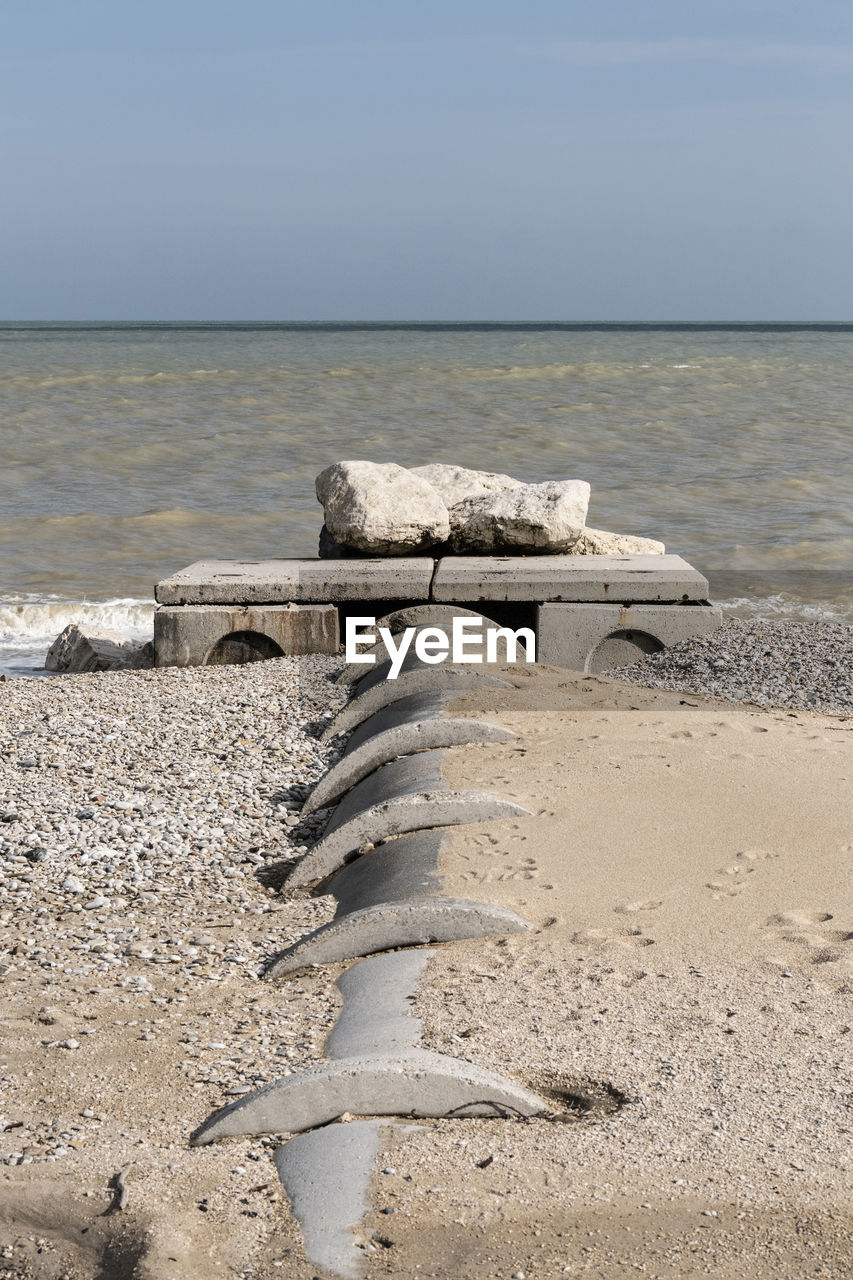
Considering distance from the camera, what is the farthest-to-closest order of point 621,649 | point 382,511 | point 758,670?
point 382,511 < point 621,649 < point 758,670

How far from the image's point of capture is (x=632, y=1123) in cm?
280

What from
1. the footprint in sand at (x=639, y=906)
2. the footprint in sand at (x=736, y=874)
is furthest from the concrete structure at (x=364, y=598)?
the footprint in sand at (x=639, y=906)

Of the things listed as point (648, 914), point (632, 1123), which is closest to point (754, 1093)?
point (632, 1123)

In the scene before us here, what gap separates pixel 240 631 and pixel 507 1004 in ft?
16.5

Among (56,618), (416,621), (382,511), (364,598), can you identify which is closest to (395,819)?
(416,621)

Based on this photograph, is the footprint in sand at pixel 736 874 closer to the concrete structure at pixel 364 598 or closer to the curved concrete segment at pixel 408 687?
the curved concrete segment at pixel 408 687

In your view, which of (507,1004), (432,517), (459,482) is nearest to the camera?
(507,1004)

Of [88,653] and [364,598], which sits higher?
[364,598]

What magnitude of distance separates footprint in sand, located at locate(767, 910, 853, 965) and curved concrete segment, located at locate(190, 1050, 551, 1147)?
1.11 m

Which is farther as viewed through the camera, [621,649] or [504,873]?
[621,649]

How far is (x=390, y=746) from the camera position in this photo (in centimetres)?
555

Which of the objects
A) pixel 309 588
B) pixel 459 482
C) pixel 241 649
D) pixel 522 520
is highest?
pixel 459 482

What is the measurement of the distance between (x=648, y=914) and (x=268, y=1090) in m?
1.46

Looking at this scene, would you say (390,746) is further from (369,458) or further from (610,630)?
(369,458)
